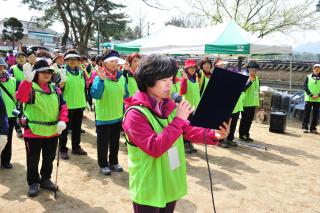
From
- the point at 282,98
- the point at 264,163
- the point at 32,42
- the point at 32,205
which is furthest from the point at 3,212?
the point at 32,42

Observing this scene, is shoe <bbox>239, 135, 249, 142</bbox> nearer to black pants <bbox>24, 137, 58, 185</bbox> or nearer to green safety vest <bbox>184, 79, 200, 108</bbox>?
green safety vest <bbox>184, 79, 200, 108</bbox>

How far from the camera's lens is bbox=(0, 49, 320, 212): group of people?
204 centimetres

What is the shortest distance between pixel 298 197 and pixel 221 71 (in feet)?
11.6

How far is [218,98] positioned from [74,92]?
175 inches

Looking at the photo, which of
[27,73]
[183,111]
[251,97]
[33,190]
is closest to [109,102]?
[27,73]

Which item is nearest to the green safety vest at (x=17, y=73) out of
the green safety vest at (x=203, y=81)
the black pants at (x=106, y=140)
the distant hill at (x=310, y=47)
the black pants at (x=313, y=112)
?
the black pants at (x=106, y=140)

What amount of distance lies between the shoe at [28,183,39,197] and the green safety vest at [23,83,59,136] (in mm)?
836

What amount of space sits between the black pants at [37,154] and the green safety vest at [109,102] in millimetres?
924

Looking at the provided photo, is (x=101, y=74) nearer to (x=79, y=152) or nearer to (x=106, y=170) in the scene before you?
(x=106, y=170)

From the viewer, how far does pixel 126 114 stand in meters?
2.11

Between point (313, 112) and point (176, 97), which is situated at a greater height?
point (176, 97)

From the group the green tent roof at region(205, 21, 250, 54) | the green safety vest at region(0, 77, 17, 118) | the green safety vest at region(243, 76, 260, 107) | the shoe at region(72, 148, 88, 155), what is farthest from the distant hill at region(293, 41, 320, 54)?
the green safety vest at region(0, 77, 17, 118)

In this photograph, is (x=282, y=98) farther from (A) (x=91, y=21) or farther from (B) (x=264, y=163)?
(A) (x=91, y=21)

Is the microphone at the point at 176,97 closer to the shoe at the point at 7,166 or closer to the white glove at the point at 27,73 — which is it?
the white glove at the point at 27,73
